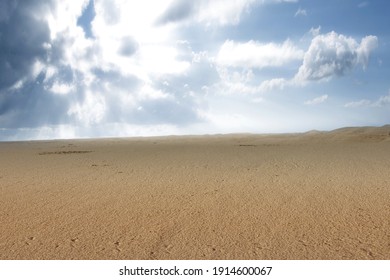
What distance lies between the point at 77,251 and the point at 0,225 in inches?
115

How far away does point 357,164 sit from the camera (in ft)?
61.0

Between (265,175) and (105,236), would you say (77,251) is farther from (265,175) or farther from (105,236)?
(265,175)

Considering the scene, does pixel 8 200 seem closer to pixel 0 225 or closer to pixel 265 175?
pixel 0 225

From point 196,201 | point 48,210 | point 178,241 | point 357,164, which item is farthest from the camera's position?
point 357,164

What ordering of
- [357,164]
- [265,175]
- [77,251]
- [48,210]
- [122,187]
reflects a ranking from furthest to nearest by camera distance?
[357,164] → [265,175] → [122,187] → [48,210] → [77,251]

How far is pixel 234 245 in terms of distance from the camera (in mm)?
6684

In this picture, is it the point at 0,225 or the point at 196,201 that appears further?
the point at 196,201
